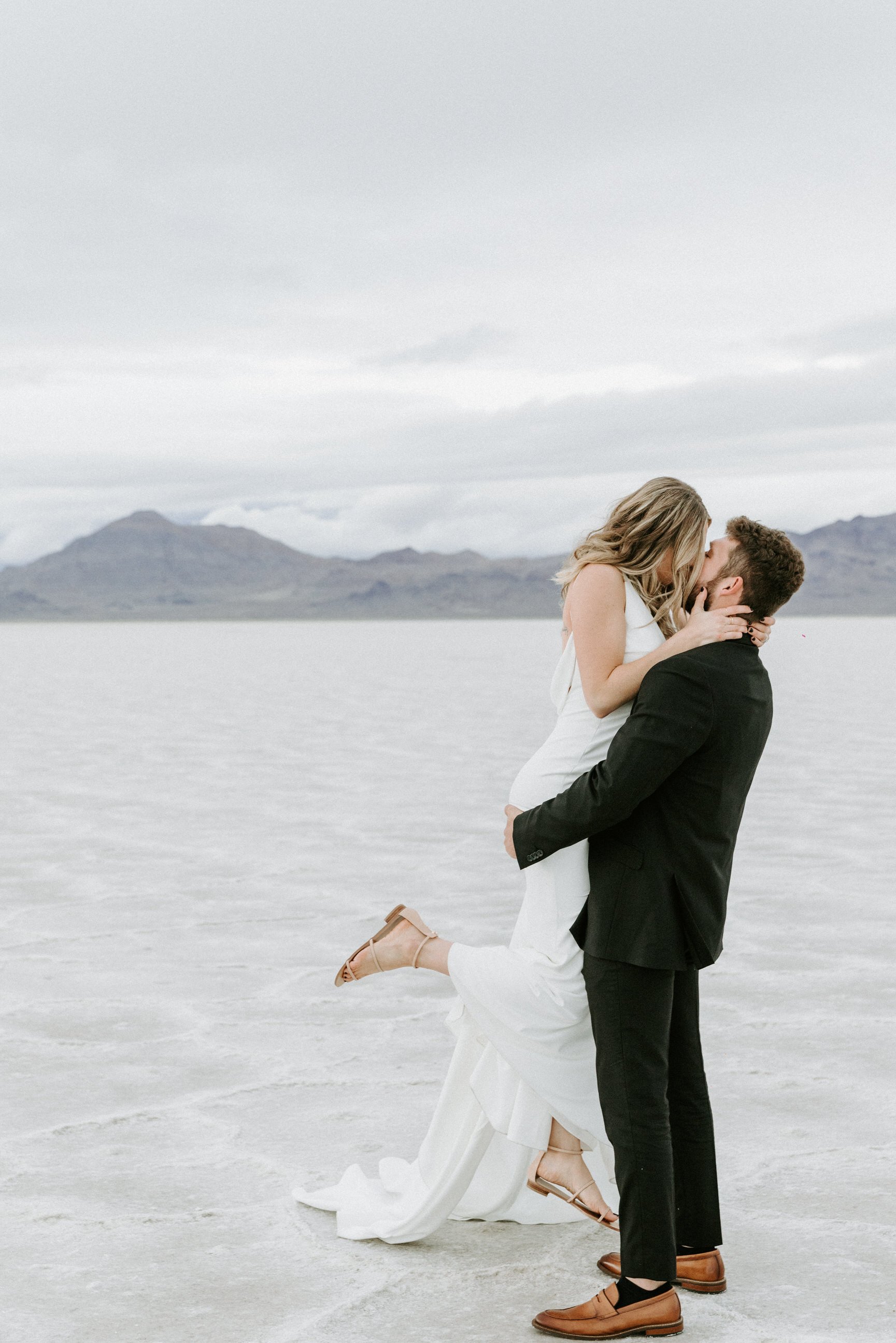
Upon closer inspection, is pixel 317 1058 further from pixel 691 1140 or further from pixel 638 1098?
pixel 638 1098

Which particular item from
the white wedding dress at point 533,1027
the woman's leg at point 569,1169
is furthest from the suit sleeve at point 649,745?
the woman's leg at point 569,1169

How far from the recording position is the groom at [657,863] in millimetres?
2547

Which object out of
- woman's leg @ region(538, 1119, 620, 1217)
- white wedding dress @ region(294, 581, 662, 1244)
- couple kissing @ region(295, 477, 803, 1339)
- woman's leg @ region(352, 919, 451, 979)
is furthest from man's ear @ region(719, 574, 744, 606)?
woman's leg @ region(538, 1119, 620, 1217)

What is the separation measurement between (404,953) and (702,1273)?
85 cm

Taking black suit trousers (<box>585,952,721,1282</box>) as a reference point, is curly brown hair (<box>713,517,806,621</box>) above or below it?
above

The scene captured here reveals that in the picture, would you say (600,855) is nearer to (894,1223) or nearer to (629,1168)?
(629,1168)

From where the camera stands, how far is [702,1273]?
9.12 feet

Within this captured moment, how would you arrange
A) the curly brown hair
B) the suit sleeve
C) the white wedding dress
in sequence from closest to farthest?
the suit sleeve < the curly brown hair < the white wedding dress

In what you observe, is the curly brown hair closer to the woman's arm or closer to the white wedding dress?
the woman's arm

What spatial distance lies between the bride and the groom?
0.07 meters

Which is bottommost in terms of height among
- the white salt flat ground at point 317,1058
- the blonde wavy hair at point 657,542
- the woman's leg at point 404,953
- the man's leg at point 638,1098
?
the white salt flat ground at point 317,1058

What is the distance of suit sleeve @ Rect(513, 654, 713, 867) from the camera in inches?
99.7

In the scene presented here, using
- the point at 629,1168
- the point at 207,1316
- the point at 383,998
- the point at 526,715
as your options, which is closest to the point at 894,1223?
the point at 629,1168

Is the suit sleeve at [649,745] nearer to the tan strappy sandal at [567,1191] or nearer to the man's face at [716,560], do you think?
the man's face at [716,560]
